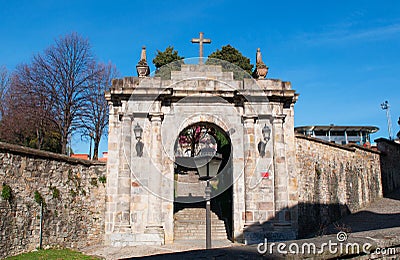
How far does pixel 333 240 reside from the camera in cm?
387

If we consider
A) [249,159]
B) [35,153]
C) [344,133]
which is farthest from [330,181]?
[344,133]

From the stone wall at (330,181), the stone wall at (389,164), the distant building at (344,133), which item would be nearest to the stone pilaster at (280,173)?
the stone wall at (330,181)

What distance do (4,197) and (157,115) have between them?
17.4 ft

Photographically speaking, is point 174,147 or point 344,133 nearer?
point 174,147

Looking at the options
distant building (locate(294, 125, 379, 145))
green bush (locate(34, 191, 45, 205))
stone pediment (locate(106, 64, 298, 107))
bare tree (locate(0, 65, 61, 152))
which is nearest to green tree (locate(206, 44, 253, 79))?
bare tree (locate(0, 65, 61, 152))

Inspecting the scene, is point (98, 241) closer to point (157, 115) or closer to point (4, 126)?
point (157, 115)

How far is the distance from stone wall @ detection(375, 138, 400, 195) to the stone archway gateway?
1129 cm

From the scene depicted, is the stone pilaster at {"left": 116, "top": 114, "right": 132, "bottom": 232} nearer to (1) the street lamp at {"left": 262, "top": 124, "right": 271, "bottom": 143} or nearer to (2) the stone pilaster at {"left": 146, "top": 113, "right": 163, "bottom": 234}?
(2) the stone pilaster at {"left": 146, "top": 113, "right": 163, "bottom": 234}

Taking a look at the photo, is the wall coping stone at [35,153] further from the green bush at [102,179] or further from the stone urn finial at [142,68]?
the stone urn finial at [142,68]

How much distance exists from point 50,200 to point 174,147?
4.45 metres

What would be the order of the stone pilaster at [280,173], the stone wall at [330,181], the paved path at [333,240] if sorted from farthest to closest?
the stone wall at [330,181]
the stone pilaster at [280,173]
the paved path at [333,240]

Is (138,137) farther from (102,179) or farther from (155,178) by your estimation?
(102,179)

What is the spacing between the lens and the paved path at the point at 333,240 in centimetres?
303

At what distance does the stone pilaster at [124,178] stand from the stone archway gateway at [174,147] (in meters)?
0.03
